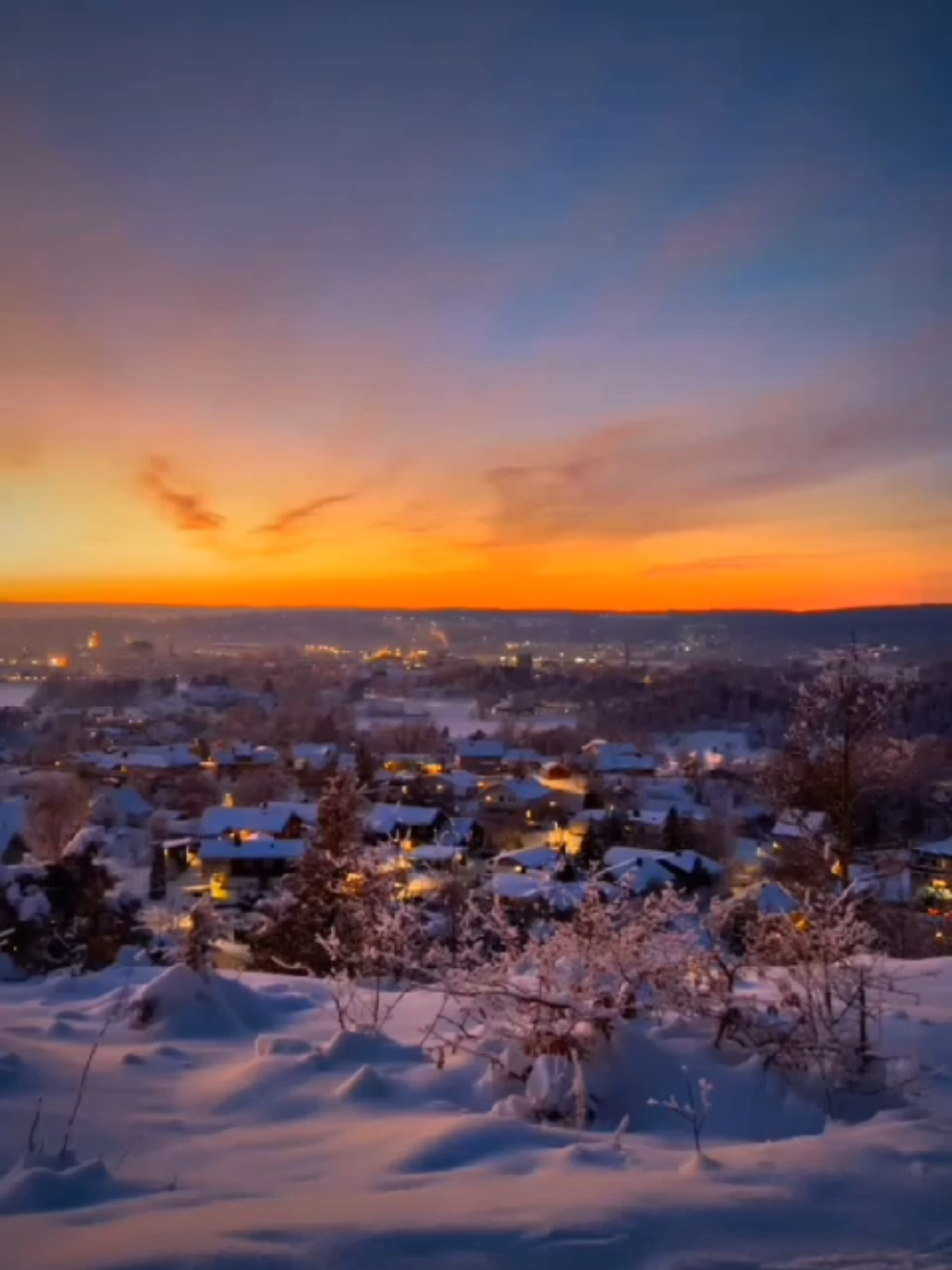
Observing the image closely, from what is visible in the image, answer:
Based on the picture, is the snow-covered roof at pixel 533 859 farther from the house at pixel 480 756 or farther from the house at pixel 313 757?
the house at pixel 480 756

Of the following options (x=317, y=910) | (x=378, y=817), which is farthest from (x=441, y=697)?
(x=317, y=910)

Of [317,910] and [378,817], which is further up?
[317,910]

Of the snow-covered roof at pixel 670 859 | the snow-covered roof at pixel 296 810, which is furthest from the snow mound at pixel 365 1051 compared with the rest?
the snow-covered roof at pixel 296 810

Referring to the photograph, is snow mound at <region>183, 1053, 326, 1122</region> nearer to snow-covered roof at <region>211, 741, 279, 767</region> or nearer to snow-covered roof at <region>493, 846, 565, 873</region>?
snow-covered roof at <region>493, 846, 565, 873</region>

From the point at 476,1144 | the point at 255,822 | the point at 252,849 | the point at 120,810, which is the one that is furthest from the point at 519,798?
the point at 476,1144

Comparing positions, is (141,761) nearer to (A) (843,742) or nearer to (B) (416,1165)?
(A) (843,742)

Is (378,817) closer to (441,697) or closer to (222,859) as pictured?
(222,859)
